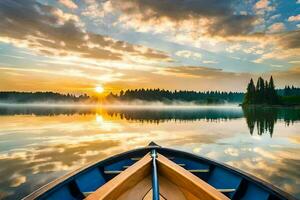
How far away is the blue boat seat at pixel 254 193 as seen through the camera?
503 cm

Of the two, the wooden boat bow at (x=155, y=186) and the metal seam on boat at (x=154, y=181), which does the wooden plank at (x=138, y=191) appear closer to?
the wooden boat bow at (x=155, y=186)

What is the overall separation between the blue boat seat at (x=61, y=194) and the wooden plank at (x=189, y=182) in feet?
6.51

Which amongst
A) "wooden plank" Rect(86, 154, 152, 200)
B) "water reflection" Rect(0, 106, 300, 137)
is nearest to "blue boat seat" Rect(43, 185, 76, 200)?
"wooden plank" Rect(86, 154, 152, 200)

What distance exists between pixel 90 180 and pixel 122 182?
2212 millimetres

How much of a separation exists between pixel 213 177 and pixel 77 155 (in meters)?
9.51

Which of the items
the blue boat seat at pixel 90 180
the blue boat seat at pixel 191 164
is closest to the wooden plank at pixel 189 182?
the blue boat seat at pixel 90 180

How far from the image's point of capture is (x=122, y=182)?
4602 millimetres

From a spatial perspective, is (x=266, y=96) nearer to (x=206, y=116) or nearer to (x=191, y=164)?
(x=206, y=116)

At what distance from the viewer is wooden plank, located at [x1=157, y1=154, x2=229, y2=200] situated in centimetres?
404

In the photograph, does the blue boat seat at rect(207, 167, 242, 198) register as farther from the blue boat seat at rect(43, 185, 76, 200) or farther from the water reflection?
the water reflection

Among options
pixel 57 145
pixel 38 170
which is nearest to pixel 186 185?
pixel 38 170

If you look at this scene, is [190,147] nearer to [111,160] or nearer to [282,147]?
[282,147]

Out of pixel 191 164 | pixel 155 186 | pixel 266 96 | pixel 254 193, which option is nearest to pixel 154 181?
pixel 155 186

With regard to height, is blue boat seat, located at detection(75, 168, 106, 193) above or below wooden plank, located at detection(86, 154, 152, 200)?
below
